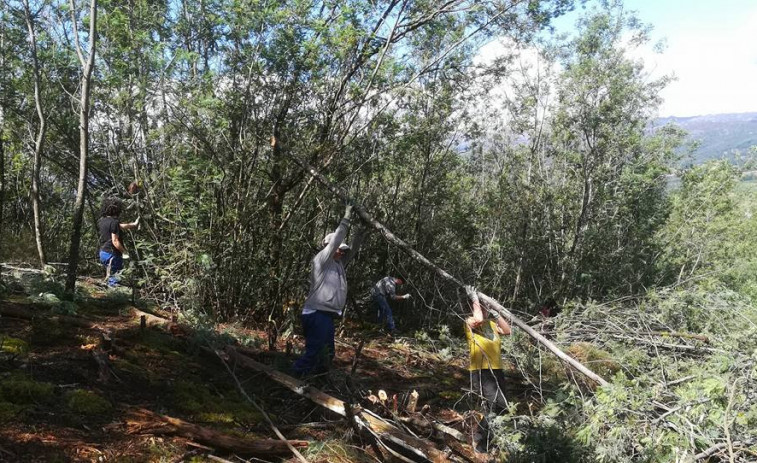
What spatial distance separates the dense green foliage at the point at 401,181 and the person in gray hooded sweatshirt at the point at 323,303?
1369mm

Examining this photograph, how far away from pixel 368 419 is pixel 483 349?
4.22ft

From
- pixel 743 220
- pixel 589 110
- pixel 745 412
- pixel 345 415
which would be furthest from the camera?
pixel 743 220

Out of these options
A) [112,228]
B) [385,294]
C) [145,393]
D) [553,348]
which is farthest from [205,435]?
[385,294]

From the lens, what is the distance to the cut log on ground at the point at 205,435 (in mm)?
3291

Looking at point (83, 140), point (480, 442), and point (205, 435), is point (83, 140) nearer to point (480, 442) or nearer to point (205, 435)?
point (205, 435)

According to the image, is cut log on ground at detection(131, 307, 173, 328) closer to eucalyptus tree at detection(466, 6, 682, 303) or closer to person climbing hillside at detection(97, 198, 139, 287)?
person climbing hillside at detection(97, 198, 139, 287)

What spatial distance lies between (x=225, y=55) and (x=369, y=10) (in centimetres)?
197

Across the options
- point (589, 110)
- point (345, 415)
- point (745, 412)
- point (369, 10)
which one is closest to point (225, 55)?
point (369, 10)

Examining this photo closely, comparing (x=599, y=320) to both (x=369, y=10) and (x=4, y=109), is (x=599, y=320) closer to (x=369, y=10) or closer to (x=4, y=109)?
(x=369, y=10)

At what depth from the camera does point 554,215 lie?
12.7 metres

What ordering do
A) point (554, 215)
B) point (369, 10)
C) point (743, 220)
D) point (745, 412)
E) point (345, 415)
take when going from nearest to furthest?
1. point (745, 412)
2. point (345, 415)
3. point (369, 10)
4. point (554, 215)
5. point (743, 220)

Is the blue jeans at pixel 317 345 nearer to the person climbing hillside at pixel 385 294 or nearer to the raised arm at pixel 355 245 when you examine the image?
the raised arm at pixel 355 245

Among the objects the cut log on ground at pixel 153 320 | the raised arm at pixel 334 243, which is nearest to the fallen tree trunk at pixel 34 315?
the cut log on ground at pixel 153 320

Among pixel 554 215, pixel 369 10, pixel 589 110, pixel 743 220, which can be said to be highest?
pixel 369 10
